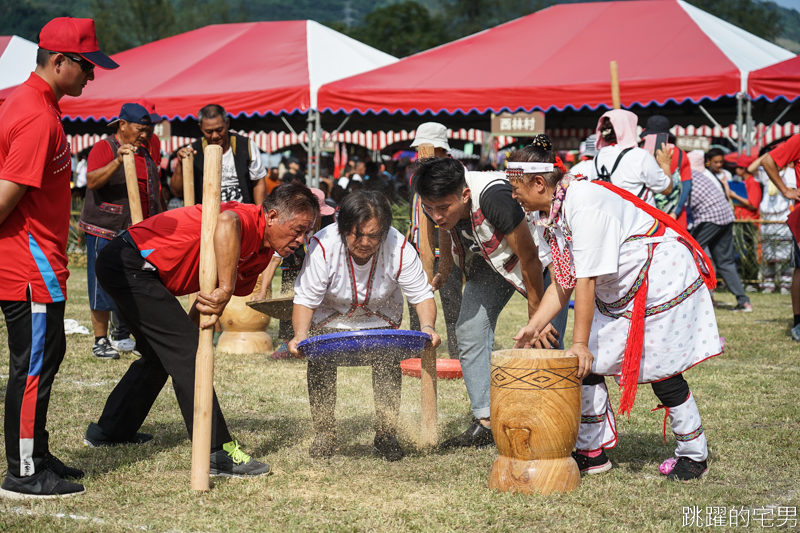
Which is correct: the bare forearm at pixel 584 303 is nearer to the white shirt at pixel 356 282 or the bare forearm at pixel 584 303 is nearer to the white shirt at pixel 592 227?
the white shirt at pixel 592 227

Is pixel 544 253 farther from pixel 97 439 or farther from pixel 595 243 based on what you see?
pixel 97 439

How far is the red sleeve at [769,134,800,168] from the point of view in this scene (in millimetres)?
6770

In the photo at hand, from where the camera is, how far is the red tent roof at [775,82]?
10.2 meters

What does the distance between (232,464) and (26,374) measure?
102 centimetres

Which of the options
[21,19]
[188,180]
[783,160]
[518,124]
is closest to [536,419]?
[188,180]

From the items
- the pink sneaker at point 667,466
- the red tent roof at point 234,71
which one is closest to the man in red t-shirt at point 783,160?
the pink sneaker at point 667,466

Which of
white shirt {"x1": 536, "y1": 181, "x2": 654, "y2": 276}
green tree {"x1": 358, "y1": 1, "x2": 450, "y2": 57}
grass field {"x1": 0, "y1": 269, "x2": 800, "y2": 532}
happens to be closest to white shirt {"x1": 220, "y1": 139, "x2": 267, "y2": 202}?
grass field {"x1": 0, "y1": 269, "x2": 800, "y2": 532}

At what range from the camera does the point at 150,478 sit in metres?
3.67

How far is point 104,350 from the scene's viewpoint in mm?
6441

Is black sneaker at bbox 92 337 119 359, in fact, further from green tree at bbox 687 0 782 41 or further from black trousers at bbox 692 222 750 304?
green tree at bbox 687 0 782 41

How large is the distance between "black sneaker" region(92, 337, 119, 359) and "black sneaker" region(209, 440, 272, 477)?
3061mm

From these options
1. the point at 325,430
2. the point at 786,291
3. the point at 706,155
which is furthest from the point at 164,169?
the point at 325,430

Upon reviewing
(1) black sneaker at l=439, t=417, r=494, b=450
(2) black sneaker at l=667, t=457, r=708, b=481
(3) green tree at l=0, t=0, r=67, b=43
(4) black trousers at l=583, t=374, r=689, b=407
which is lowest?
(1) black sneaker at l=439, t=417, r=494, b=450

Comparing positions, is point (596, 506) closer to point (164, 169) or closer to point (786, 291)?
point (786, 291)
